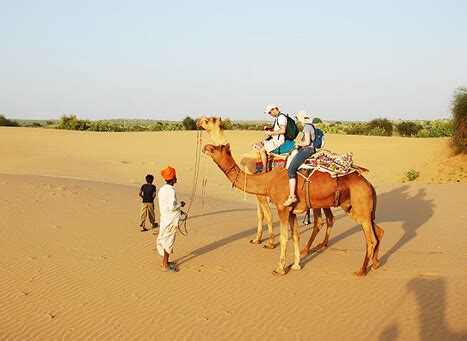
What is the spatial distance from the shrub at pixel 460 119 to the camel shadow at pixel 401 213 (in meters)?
8.33

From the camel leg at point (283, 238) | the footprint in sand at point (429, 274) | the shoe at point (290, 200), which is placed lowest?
the footprint in sand at point (429, 274)

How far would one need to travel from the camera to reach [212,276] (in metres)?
8.73

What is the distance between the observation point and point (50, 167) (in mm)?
26828

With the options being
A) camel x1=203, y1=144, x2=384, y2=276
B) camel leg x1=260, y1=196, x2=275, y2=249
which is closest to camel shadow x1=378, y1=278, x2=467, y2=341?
camel x1=203, y1=144, x2=384, y2=276

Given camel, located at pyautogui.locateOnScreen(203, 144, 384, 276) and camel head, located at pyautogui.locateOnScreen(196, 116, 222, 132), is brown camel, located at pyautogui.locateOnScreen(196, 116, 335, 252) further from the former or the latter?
camel, located at pyautogui.locateOnScreen(203, 144, 384, 276)

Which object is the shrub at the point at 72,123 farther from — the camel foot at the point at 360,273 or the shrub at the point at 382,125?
the camel foot at the point at 360,273

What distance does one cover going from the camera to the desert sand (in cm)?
661

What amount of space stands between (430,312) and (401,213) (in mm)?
9881

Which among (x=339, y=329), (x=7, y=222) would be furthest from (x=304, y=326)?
(x=7, y=222)

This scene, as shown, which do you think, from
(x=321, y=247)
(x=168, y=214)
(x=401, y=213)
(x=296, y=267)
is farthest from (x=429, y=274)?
(x=401, y=213)

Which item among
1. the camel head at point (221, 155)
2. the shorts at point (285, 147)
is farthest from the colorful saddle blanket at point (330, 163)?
the camel head at point (221, 155)

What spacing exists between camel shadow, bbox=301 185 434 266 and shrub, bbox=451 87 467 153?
8.33 meters

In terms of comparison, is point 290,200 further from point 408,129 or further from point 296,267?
point 408,129

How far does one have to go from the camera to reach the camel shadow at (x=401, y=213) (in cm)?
1183
